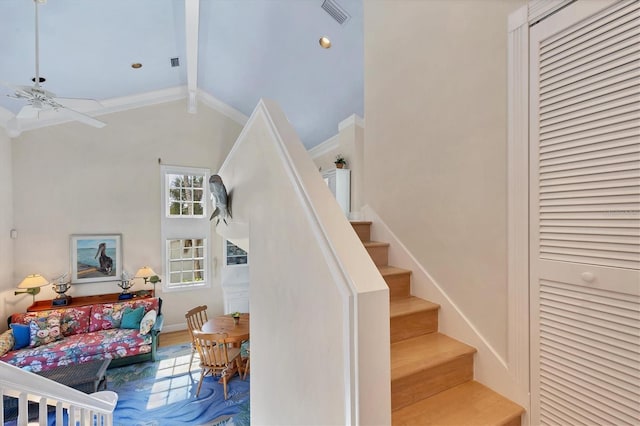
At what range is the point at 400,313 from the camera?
1.59 meters

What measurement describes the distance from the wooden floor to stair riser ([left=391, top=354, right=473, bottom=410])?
4.74 m

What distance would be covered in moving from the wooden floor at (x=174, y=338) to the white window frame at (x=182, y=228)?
0.78m

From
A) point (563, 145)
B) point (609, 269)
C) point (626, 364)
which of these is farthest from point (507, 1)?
point (626, 364)

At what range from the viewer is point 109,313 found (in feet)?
14.9

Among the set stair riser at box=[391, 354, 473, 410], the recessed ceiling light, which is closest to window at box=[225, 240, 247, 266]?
the recessed ceiling light

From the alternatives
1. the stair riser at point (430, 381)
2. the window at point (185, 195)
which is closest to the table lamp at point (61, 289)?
the window at point (185, 195)

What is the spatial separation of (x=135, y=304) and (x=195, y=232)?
1586 millimetres

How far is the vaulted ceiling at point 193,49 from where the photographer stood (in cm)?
300

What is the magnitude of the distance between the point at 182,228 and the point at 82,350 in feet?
7.79

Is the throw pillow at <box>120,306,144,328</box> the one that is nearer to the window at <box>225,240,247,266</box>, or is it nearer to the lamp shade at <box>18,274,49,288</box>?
the lamp shade at <box>18,274,49,288</box>

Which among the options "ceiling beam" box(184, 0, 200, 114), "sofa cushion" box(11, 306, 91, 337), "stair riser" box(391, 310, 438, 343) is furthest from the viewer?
"sofa cushion" box(11, 306, 91, 337)

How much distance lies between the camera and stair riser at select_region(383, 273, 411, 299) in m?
1.86

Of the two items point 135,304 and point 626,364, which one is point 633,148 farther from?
point 135,304

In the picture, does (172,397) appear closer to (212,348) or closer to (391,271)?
(212,348)
